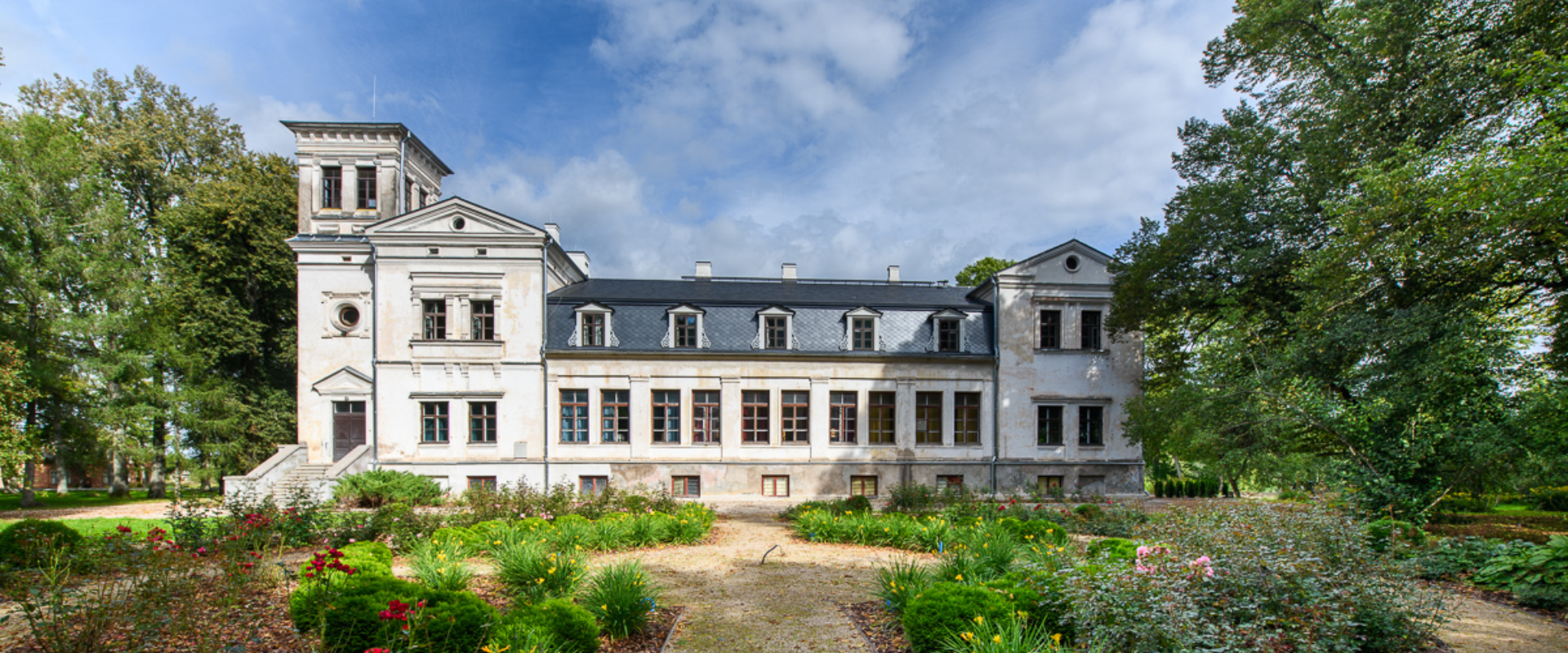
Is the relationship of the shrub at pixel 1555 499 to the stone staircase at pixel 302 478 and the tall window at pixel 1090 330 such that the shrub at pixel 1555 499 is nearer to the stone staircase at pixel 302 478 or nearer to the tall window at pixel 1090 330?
the tall window at pixel 1090 330

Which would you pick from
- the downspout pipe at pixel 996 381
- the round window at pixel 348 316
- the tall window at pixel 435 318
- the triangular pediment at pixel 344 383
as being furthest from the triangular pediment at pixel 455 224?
the downspout pipe at pixel 996 381

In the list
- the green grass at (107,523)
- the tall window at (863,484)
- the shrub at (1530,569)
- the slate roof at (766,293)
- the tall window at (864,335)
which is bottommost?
the tall window at (863,484)

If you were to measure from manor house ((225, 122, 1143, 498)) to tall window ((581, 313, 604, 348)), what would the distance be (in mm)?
86

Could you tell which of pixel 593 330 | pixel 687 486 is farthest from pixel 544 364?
pixel 687 486

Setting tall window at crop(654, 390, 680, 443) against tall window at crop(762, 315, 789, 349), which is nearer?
tall window at crop(654, 390, 680, 443)

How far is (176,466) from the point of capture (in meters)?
24.2

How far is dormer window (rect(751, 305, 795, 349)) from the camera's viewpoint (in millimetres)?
22812

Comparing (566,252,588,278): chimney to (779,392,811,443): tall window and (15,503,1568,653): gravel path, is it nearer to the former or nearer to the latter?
(779,392,811,443): tall window

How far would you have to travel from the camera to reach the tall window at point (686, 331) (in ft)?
74.6

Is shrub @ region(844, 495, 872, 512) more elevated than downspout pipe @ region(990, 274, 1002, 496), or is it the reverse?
downspout pipe @ region(990, 274, 1002, 496)

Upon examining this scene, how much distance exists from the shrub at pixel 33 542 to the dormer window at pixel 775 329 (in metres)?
16.3

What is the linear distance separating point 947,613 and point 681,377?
677 inches

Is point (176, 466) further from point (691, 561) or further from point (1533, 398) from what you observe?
point (1533, 398)

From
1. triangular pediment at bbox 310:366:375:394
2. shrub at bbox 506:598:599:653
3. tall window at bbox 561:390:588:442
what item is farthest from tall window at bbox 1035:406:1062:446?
triangular pediment at bbox 310:366:375:394
